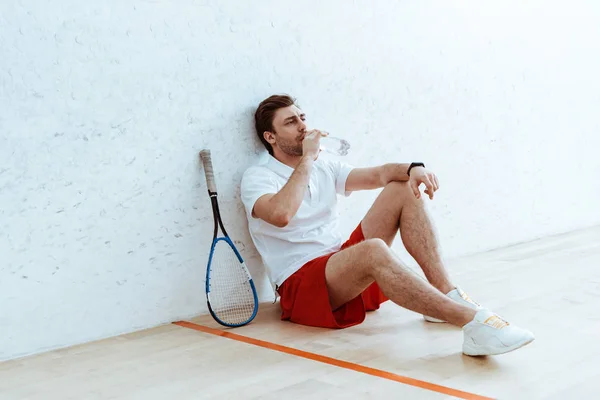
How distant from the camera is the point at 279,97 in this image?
9.53ft

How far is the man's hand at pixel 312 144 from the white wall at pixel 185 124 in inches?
13.1

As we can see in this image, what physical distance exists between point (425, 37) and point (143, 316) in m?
1.97

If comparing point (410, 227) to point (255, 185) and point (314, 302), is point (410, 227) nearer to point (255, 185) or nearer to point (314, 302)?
point (314, 302)

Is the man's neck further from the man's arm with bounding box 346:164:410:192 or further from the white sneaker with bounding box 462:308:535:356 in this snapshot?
the white sneaker with bounding box 462:308:535:356

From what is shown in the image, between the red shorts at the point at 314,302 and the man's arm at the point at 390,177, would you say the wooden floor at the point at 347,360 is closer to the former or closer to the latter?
the red shorts at the point at 314,302

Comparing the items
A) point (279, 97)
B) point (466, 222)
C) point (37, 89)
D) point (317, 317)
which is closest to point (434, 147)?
point (466, 222)

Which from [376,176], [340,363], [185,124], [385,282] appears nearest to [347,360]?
[340,363]

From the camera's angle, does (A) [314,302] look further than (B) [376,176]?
No

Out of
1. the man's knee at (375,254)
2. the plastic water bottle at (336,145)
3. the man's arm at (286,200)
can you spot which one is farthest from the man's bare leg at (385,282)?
the plastic water bottle at (336,145)

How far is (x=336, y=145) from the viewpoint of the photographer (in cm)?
317

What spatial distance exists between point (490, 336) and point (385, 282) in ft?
1.27

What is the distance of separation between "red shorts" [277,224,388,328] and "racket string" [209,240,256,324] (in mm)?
181

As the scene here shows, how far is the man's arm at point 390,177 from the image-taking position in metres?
2.42

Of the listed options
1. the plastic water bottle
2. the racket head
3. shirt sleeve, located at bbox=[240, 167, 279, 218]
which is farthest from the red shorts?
the plastic water bottle
